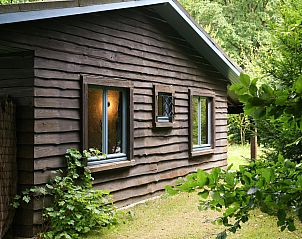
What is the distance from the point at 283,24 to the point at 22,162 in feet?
16.2

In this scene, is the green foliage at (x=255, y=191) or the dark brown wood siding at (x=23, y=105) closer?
the green foliage at (x=255, y=191)

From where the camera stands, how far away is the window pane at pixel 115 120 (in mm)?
7723

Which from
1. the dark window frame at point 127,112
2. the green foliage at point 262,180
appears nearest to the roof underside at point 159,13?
the dark window frame at point 127,112

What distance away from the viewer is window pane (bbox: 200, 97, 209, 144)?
11.4 m

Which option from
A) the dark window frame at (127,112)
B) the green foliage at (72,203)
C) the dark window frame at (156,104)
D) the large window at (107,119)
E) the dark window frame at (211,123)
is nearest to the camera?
the green foliage at (72,203)

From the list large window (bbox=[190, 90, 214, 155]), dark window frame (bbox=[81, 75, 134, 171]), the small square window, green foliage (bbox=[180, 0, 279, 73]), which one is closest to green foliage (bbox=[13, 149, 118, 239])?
dark window frame (bbox=[81, 75, 134, 171])

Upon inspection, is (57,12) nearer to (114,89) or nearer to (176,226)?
(114,89)

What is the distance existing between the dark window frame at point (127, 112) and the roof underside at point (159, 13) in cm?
115

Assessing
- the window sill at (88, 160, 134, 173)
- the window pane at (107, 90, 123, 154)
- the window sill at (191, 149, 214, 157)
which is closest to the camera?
the window sill at (88, 160, 134, 173)

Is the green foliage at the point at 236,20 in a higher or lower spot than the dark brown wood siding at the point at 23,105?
higher

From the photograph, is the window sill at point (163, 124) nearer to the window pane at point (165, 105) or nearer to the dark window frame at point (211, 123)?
the window pane at point (165, 105)

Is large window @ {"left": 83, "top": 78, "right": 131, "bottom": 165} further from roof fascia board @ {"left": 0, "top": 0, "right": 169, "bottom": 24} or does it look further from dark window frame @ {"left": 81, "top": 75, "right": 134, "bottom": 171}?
roof fascia board @ {"left": 0, "top": 0, "right": 169, "bottom": 24}

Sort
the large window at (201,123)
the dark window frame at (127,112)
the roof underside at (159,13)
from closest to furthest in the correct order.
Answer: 1. the roof underside at (159,13)
2. the dark window frame at (127,112)
3. the large window at (201,123)

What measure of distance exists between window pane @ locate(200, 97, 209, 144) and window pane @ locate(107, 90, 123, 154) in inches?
151
